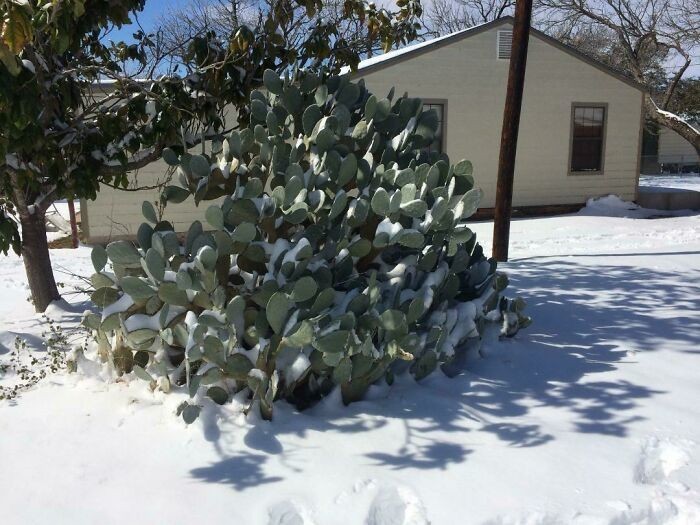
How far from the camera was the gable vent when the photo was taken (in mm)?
13880

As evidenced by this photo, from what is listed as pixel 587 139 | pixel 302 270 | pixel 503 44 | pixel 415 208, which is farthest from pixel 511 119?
pixel 587 139

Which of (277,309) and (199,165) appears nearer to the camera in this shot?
(277,309)

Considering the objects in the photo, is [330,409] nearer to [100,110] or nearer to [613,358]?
[613,358]

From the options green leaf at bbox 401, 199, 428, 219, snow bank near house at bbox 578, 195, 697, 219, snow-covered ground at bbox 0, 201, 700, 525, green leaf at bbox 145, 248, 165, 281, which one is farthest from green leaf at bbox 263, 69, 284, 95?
snow bank near house at bbox 578, 195, 697, 219

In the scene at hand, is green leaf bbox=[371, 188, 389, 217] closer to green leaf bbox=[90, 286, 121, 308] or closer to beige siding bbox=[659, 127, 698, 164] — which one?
green leaf bbox=[90, 286, 121, 308]

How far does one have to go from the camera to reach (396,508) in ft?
8.90

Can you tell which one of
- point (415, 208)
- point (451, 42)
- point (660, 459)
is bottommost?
point (660, 459)

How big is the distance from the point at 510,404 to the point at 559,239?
8112 millimetres

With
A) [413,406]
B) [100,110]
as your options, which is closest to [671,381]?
[413,406]

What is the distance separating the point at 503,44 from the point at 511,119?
6.97m

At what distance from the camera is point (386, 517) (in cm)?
266

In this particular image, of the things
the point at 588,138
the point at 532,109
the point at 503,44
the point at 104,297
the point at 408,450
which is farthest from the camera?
the point at 588,138

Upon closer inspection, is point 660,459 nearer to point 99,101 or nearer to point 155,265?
point 155,265

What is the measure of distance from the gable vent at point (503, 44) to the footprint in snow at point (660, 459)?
1222cm
